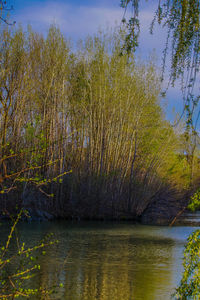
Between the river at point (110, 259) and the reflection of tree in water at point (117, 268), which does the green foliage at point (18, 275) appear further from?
the reflection of tree in water at point (117, 268)

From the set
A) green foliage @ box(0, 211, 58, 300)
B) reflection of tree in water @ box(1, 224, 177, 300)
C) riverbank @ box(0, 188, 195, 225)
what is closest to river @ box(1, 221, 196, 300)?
reflection of tree in water @ box(1, 224, 177, 300)

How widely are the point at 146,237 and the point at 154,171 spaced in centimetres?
513

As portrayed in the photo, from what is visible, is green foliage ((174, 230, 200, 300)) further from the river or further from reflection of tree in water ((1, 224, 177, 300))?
reflection of tree in water ((1, 224, 177, 300))

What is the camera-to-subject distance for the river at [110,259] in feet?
19.8

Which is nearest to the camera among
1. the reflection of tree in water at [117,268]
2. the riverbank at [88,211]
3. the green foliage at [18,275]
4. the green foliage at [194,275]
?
the green foliage at [18,275]

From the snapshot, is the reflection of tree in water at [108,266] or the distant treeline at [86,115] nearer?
the reflection of tree in water at [108,266]

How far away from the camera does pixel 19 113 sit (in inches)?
551

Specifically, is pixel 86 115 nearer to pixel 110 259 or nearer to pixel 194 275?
pixel 110 259

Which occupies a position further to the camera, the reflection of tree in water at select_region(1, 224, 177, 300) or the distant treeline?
the distant treeline

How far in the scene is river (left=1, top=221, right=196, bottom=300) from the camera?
6.04 meters

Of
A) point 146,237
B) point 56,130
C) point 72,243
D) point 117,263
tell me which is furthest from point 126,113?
point 117,263

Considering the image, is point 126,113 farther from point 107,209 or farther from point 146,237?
point 146,237

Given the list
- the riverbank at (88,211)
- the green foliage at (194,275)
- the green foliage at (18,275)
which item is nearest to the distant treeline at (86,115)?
the riverbank at (88,211)

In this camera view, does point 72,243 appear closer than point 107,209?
Yes
